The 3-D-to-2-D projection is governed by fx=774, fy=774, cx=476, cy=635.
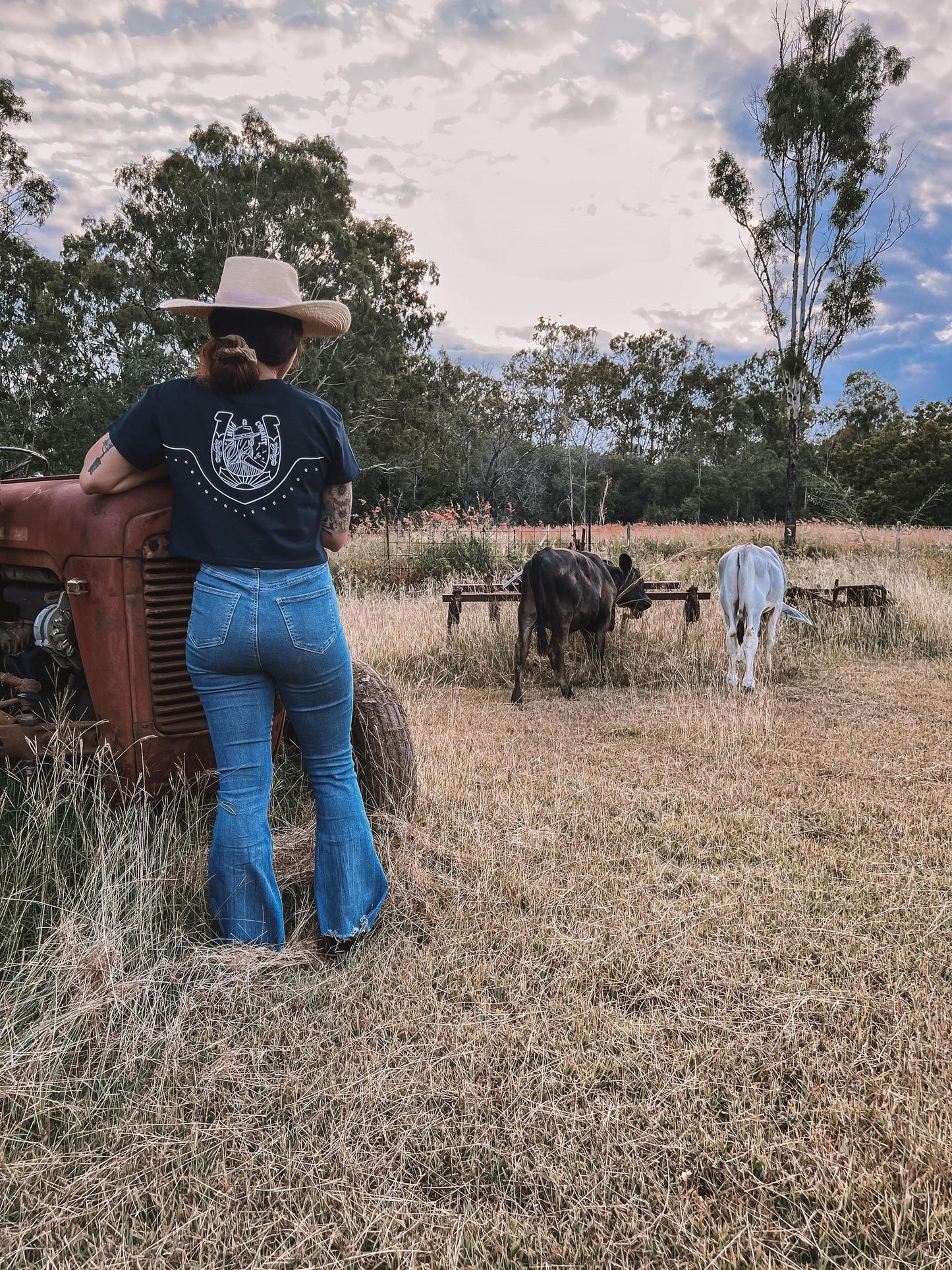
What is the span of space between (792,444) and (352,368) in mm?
14885

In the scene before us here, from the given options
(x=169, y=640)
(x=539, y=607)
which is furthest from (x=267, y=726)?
(x=539, y=607)

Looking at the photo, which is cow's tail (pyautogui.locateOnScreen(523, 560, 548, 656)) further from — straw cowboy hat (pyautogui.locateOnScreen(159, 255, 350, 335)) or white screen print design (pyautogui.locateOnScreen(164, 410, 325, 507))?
white screen print design (pyautogui.locateOnScreen(164, 410, 325, 507))

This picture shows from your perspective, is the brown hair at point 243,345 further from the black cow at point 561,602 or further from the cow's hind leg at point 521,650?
the cow's hind leg at point 521,650

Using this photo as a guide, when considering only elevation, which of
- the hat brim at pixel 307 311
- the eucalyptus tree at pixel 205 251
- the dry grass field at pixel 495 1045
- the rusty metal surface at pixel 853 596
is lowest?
the dry grass field at pixel 495 1045

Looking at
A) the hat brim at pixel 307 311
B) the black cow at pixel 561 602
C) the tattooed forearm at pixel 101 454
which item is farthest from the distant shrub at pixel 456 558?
the tattooed forearm at pixel 101 454

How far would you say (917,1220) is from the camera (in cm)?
165

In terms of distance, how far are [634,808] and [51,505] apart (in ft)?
9.91

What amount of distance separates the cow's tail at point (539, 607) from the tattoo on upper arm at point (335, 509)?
412cm

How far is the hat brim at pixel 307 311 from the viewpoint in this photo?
2273 mm

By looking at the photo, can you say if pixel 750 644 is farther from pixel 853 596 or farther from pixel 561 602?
pixel 853 596

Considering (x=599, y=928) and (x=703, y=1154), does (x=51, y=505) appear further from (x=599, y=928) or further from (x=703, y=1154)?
(x=703, y=1154)

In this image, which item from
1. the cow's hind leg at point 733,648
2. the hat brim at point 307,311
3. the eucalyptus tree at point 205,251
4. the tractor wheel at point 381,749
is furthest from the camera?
the eucalyptus tree at point 205,251

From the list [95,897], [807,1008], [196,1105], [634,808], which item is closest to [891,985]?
[807,1008]

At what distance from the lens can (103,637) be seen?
2506 mm
